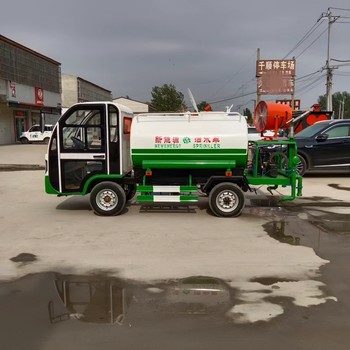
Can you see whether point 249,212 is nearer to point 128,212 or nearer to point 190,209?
point 190,209

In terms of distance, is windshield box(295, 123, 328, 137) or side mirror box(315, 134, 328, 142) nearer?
side mirror box(315, 134, 328, 142)

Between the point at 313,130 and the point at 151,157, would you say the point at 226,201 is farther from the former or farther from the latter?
the point at 313,130

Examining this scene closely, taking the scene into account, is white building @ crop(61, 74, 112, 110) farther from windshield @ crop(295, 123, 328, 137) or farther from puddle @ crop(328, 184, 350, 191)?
puddle @ crop(328, 184, 350, 191)

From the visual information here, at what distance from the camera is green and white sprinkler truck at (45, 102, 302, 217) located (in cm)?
771

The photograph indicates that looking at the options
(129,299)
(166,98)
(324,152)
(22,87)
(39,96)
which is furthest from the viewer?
(166,98)

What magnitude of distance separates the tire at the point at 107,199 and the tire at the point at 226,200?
1.78 metres

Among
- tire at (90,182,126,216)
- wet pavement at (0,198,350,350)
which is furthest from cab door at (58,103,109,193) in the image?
wet pavement at (0,198,350,350)

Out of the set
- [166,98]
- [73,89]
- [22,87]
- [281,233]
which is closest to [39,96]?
[22,87]

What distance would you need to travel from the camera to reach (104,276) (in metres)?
4.89

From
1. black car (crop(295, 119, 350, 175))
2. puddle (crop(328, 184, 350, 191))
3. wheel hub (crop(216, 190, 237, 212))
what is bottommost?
puddle (crop(328, 184, 350, 191))

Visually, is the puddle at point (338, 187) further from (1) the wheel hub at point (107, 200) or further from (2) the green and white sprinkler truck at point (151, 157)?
(1) the wheel hub at point (107, 200)

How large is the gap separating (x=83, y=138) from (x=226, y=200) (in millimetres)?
3049

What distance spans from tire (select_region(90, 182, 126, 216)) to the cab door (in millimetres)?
336

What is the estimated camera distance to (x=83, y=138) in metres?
7.76
